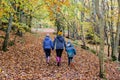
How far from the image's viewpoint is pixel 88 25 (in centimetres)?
3177

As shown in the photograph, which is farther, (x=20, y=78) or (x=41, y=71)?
(x=41, y=71)

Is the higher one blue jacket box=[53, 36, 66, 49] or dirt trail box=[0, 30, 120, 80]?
blue jacket box=[53, 36, 66, 49]

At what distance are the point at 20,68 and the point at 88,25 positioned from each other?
18.6m

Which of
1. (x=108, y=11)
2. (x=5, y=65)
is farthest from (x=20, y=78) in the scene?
(x=108, y=11)

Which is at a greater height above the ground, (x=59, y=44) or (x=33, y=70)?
(x=59, y=44)

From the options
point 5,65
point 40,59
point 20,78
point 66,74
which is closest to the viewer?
point 20,78

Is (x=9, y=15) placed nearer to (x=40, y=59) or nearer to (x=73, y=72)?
(x=40, y=59)

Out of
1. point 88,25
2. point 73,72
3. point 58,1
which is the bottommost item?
point 73,72

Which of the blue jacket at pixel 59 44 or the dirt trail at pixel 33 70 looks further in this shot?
the blue jacket at pixel 59 44

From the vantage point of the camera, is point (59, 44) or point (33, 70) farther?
point (59, 44)

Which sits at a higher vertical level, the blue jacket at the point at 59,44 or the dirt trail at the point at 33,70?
the blue jacket at the point at 59,44

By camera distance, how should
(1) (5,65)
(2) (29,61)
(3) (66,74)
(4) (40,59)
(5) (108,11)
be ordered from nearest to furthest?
(3) (66,74), (1) (5,65), (2) (29,61), (4) (40,59), (5) (108,11)

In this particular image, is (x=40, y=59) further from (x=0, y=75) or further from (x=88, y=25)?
(x=88, y=25)

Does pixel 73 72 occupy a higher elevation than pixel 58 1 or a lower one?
lower
